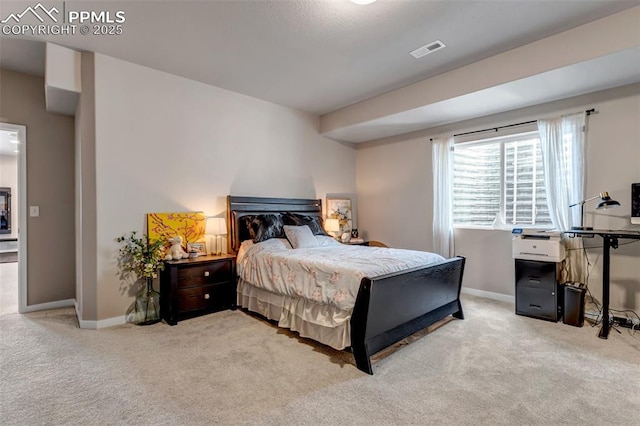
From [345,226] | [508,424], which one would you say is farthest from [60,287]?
[508,424]

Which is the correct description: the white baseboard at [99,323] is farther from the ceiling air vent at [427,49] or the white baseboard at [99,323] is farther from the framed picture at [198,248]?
the ceiling air vent at [427,49]

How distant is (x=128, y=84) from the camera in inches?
138

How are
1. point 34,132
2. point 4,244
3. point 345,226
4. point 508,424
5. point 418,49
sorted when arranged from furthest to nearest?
point 4,244
point 345,226
point 34,132
point 418,49
point 508,424

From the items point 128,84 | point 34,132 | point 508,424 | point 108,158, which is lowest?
point 508,424

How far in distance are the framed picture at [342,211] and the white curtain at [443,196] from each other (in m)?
1.54

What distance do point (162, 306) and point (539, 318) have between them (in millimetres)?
4215

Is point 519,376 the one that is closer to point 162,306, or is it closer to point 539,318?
point 539,318

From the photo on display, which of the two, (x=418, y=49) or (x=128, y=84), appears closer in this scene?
(x=418, y=49)

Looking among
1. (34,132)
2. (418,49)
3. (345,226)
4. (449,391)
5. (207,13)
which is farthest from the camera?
(345,226)

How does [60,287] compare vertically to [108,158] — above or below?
below

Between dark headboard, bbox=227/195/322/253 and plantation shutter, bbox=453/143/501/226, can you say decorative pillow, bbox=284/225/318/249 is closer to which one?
dark headboard, bbox=227/195/322/253

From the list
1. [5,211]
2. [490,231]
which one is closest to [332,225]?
[490,231]

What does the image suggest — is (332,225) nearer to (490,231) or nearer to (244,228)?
(244,228)

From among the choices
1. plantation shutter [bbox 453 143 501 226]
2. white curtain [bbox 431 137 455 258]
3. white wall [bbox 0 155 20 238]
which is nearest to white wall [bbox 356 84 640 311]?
white curtain [bbox 431 137 455 258]
